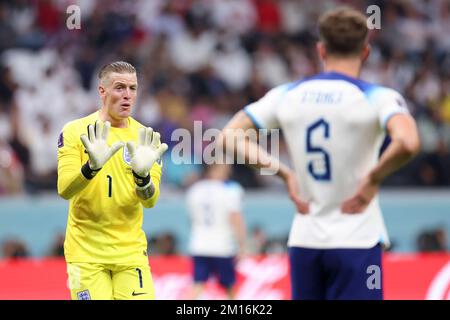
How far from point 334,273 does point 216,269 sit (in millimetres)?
7437

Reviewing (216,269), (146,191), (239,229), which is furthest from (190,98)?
(146,191)

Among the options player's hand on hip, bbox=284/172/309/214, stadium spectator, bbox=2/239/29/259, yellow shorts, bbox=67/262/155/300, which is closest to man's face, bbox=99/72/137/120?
yellow shorts, bbox=67/262/155/300

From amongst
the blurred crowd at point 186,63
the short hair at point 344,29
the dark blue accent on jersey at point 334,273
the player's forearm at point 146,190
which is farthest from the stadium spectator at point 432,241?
the short hair at point 344,29

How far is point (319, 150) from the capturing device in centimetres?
544

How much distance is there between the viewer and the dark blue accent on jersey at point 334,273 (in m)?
5.45

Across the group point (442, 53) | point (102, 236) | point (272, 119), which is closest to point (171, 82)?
point (442, 53)

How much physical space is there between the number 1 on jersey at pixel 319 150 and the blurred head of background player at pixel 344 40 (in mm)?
313

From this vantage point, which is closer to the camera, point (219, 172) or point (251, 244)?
point (219, 172)

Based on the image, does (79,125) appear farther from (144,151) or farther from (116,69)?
(144,151)

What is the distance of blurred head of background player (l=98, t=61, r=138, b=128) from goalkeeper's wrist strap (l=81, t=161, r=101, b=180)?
1.51 feet

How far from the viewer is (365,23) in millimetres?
5434

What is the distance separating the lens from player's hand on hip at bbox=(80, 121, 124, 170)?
6.20 m

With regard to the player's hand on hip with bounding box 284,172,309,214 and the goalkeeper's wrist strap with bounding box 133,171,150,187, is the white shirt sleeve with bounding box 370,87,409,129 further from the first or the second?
the goalkeeper's wrist strap with bounding box 133,171,150,187
